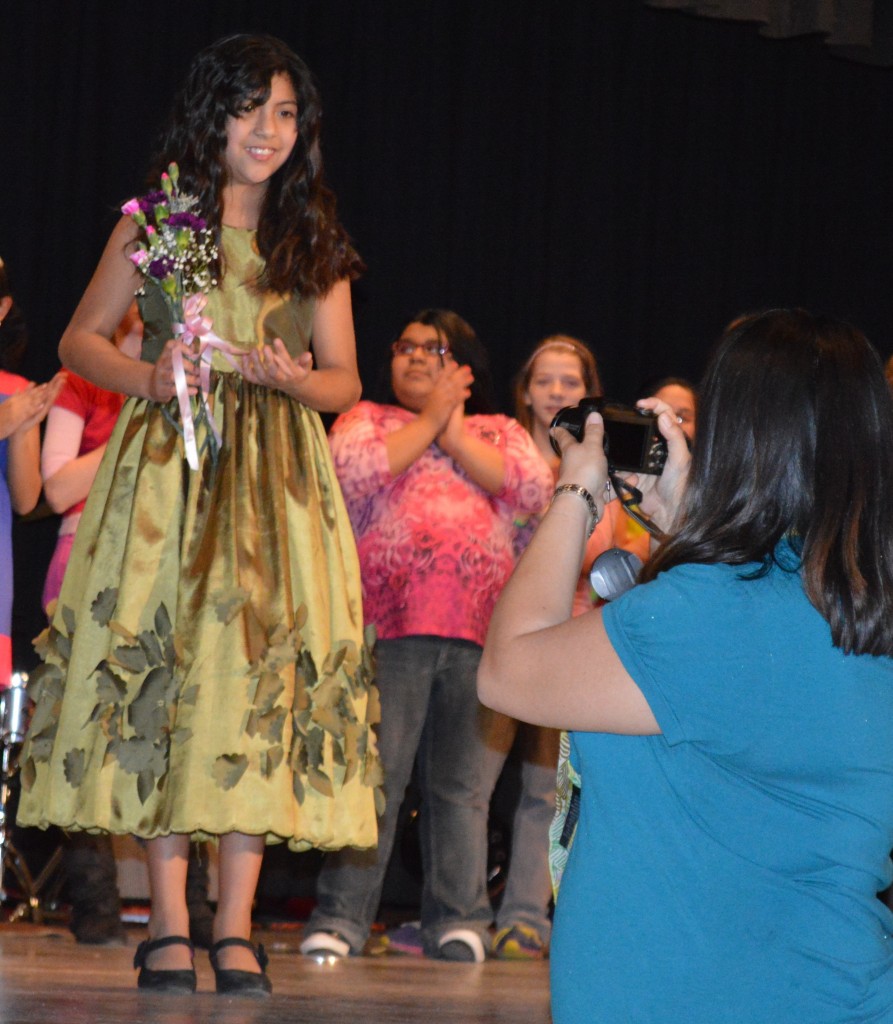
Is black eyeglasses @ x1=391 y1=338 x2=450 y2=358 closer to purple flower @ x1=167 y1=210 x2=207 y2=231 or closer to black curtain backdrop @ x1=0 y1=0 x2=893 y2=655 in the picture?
black curtain backdrop @ x1=0 y1=0 x2=893 y2=655

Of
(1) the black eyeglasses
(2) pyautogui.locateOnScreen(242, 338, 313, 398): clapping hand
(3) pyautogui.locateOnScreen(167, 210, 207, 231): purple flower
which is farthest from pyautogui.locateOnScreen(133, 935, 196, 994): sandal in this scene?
(1) the black eyeglasses

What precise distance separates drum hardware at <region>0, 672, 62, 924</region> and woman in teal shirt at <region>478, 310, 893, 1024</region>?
2484 millimetres

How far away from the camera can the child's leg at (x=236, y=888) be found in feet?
8.00

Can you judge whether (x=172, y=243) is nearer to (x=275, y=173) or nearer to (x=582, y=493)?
(x=275, y=173)

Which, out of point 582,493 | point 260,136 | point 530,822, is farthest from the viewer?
point 530,822

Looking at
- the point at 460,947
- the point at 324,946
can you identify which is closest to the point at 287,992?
the point at 324,946

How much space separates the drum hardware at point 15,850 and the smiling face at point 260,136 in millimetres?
1482

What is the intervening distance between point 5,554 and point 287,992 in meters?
1.23

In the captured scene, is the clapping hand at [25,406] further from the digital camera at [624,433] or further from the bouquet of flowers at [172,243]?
the digital camera at [624,433]

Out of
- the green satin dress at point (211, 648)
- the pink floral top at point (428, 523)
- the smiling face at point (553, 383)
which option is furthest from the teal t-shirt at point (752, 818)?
the smiling face at point (553, 383)

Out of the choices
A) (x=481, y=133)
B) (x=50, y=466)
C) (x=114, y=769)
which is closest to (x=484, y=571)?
(x=50, y=466)

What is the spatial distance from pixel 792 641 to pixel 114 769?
55.8 inches

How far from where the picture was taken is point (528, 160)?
519 centimetres

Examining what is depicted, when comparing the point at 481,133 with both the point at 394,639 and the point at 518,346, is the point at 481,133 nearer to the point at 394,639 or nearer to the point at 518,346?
the point at 518,346
